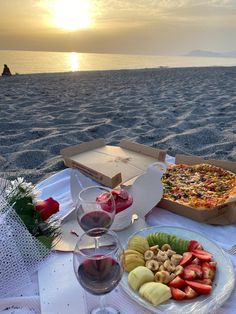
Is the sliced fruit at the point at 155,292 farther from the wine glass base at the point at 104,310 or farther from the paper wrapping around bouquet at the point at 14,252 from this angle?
the paper wrapping around bouquet at the point at 14,252

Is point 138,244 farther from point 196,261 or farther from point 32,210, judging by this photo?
point 32,210

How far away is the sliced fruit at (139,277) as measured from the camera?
131cm

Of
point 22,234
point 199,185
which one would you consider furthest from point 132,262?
point 199,185

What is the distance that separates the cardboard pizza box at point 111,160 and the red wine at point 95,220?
2.91 feet

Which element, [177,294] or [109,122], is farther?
[109,122]

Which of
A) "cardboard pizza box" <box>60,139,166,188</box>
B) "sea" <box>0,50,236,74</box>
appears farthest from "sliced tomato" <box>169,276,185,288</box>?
"sea" <box>0,50,236,74</box>

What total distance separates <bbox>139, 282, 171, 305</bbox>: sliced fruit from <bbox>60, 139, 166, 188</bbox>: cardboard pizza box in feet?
3.78

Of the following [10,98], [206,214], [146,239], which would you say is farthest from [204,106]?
[146,239]

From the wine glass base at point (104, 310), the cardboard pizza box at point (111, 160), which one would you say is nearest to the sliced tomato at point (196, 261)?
the wine glass base at point (104, 310)

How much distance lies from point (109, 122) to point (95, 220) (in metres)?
4.20

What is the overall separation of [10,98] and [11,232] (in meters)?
7.10

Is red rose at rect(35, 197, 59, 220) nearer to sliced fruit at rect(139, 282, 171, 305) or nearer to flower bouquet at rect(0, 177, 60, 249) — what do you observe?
flower bouquet at rect(0, 177, 60, 249)

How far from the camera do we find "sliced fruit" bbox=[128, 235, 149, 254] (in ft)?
4.94

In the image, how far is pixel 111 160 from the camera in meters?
2.77
